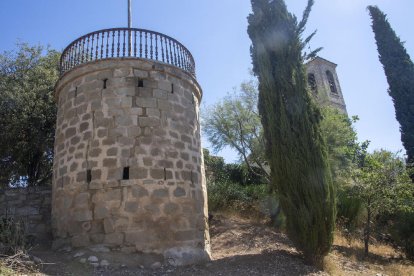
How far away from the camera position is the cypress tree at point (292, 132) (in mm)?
8031

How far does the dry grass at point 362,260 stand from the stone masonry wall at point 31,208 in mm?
6794

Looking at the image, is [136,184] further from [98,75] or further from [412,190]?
[412,190]

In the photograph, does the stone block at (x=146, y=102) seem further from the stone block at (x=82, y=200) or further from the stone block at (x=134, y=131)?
the stone block at (x=82, y=200)

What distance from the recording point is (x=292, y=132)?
28.3 feet

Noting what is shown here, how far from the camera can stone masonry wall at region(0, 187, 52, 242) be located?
877 centimetres

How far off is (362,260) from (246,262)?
4142mm

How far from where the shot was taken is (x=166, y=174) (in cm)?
792

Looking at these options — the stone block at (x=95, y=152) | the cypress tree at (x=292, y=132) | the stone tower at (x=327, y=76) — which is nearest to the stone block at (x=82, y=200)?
the stone block at (x=95, y=152)

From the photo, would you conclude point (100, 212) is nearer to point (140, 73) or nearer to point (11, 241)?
point (11, 241)

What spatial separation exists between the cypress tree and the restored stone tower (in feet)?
6.40

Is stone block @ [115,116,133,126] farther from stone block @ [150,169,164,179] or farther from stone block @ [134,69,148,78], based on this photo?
stone block @ [150,169,164,179]

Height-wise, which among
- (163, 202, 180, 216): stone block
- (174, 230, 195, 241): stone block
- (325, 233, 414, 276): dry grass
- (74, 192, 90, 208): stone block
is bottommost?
(325, 233, 414, 276): dry grass

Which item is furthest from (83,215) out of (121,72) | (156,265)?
(121,72)

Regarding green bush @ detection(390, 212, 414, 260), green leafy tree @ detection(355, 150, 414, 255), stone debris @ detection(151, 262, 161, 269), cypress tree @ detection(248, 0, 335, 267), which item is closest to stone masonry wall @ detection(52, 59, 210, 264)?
stone debris @ detection(151, 262, 161, 269)
